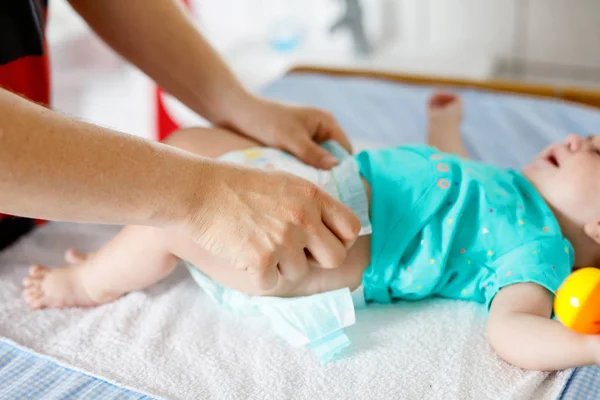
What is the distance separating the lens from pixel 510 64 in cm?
249

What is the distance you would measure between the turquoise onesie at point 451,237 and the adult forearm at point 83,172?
34cm

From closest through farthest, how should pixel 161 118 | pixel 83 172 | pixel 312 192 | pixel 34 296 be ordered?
pixel 83 172, pixel 312 192, pixel 34 296, pixel 161 118

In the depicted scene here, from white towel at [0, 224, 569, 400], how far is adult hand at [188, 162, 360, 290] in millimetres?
150

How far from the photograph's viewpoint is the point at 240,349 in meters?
0.89

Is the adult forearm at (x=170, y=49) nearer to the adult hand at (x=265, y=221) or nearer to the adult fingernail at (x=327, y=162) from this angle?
the adult fingernail at (x=327, y=162)

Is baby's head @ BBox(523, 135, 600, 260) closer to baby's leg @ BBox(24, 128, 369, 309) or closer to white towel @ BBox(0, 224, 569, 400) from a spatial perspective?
white towel @ BBox(0, 224, 569, 400)

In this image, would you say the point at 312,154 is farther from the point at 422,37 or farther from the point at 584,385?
the point at 422,37

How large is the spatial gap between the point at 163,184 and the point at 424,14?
2.05m

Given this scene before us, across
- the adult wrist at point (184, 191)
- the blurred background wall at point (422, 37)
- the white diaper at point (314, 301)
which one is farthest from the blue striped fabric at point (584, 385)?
the blurred background wall at point (422, 37)

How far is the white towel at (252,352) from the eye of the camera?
814 mm

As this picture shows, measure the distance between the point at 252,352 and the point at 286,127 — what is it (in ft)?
1.25

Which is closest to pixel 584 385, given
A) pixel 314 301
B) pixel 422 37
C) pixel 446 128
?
pixel 314 301

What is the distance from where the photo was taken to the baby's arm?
785 millimetres

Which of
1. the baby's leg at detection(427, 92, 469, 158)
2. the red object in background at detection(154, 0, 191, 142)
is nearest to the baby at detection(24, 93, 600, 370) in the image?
the baby's leg at detection(427, 92, 469, 158)
